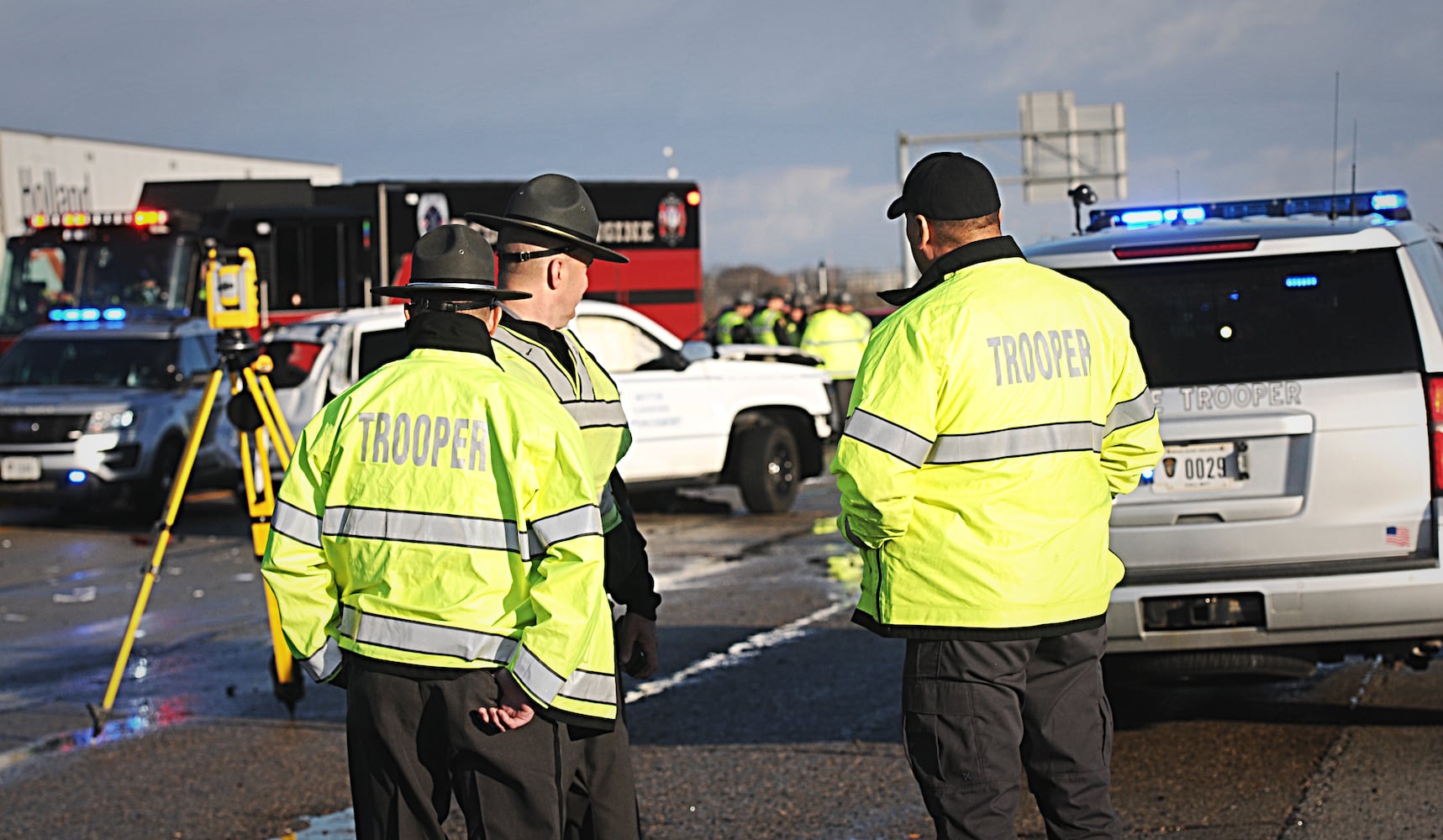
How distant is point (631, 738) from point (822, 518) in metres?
7.80

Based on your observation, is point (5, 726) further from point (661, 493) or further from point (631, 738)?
point (661, 493)

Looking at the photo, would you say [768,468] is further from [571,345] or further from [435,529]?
[435,529]

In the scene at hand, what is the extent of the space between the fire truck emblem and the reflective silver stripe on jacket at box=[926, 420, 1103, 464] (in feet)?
66.4

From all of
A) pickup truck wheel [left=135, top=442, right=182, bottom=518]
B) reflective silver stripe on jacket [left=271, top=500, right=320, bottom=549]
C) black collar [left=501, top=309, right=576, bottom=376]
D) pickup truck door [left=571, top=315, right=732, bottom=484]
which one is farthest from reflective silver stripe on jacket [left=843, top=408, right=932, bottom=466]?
pickup truck wheel [left=135, top=442, right=182, bottom=518]

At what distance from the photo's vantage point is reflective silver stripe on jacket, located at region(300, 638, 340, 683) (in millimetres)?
3459

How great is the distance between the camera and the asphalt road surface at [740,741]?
565 cm

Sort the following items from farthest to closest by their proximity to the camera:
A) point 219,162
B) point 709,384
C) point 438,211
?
point 219,162
point 438,211
point 709,384

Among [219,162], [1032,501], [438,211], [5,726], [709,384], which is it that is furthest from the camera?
[219,162]

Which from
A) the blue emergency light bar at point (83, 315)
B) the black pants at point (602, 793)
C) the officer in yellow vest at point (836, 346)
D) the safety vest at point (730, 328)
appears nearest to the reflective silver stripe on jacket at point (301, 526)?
the black pants at point (602, 793)

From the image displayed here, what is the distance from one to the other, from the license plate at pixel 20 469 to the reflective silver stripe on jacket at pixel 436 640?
503 inches

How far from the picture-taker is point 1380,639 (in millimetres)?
5699

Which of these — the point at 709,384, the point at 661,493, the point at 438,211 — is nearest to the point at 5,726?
the point at 709,384

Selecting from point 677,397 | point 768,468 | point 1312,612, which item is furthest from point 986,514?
point 768,468

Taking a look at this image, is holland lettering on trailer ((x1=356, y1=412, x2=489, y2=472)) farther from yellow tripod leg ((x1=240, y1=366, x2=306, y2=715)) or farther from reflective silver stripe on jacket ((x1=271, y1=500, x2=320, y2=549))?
yellow tripod leg ((x1=240, y1=366, x2=306, y2=715))
